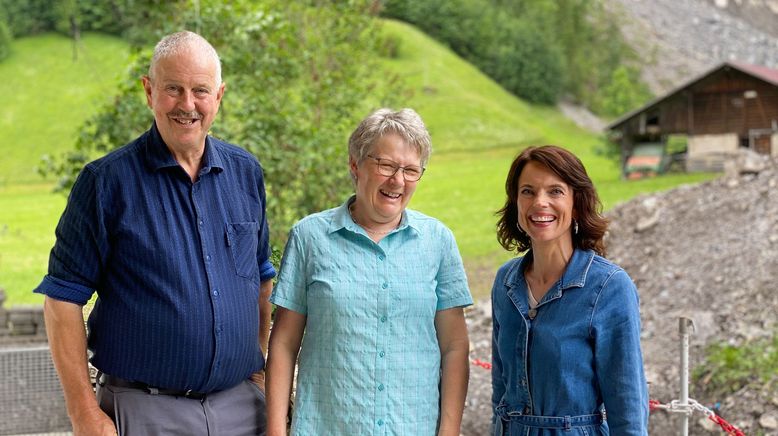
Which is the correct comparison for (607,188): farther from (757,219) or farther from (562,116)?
(562,116)

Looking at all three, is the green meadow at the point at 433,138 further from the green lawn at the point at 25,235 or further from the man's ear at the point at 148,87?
the man's ear at the point at 148,87

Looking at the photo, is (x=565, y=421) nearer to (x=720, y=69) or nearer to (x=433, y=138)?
(x=720, y=69)

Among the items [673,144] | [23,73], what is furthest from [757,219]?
[23,73]

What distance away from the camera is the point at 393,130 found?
2.94 m

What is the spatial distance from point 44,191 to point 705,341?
30.3 m

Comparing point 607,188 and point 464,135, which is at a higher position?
point 464,135

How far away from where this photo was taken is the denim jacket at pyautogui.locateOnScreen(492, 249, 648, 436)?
9.48ft

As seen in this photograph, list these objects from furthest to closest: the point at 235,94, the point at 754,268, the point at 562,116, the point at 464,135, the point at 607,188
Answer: the point at 562,116
the point at 464,135
the point at 607,188
the point at 754,268
the point at 235,94

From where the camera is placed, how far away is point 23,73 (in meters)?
51.6

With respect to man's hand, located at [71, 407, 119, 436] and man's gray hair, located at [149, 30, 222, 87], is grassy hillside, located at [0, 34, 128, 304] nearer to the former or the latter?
man's hand, located at [71, 407, 119, 436]

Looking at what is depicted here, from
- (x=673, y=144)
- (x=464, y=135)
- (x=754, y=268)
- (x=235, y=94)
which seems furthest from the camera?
(x=464, y=135)

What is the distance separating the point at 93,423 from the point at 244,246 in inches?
28.4

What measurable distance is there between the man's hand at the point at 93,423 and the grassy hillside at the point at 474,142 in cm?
944

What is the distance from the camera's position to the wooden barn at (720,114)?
32.0 m
